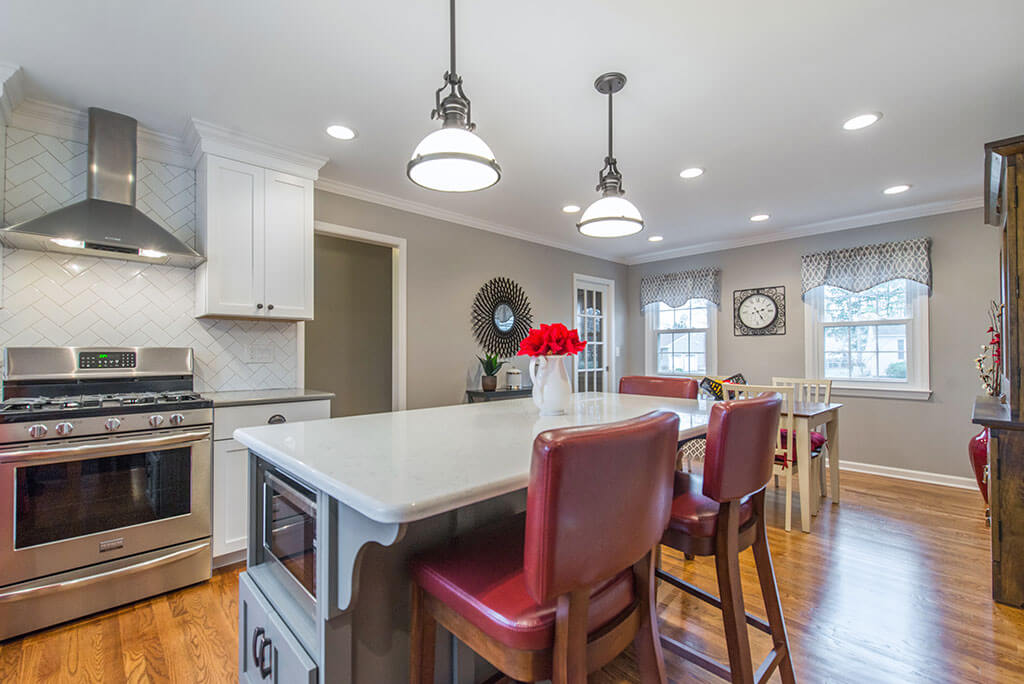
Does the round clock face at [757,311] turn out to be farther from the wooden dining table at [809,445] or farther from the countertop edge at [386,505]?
the countertop edge at [386,505]

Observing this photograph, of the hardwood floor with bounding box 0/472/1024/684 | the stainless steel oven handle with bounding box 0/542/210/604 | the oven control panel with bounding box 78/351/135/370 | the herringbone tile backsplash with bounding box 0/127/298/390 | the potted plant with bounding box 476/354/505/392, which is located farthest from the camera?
→ the potted plant with bounding box 476/354/505/392

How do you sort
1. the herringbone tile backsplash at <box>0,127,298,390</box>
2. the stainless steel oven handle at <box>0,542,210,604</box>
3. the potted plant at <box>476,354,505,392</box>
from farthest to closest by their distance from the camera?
the potted plant at <box>476,354,505,392</box>
the herringbone tile backsplash at <box>0,127,298,390</box>
the stainless steel oven handle at <box>0,542,210,604</box>

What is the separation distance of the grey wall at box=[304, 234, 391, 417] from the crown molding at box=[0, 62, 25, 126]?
2112 mm

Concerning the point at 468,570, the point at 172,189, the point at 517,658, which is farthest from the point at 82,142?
the point at 517,658

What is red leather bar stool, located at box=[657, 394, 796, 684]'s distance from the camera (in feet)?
3.93

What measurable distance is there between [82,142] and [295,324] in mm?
1468

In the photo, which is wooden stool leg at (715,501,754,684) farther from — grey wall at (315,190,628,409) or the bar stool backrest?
grey wall at (315,190,628,409)

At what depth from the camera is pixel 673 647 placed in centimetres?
144

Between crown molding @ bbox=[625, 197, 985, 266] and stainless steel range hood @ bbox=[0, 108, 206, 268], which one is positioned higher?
crown molding @ bbox=[625, 197, 985, 266]

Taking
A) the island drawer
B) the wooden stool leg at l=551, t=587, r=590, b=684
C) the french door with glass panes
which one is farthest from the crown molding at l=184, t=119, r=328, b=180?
the french door with glass panes

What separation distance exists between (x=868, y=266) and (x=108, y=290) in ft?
19.2

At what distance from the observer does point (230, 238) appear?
8.83ft

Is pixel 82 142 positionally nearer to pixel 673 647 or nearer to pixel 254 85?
pixel 254 85

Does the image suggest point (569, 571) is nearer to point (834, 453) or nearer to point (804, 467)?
point (804, 467)
